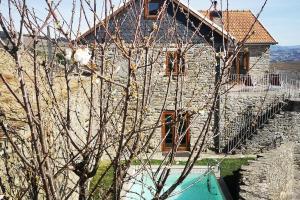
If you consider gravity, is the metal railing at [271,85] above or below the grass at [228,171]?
above

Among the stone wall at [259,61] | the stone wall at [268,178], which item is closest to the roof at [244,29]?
the stone wall at [259,61]

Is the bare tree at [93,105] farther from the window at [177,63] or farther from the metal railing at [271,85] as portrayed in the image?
the metal railing at [271,85]

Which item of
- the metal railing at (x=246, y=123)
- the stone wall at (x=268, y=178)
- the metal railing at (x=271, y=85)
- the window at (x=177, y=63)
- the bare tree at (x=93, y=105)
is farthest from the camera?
the metal railing at (x=271, y=85)

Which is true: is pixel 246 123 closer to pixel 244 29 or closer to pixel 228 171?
pixel 228 171

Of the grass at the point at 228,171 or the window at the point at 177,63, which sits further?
the grass at the point at 228,171

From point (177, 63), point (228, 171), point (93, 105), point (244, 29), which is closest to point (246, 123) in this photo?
point (228, 171)

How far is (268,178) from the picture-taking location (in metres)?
11.2

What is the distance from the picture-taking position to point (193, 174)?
1534cm

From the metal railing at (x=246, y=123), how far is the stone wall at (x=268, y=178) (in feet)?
12.0

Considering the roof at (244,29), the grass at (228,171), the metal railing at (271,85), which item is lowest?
the grass at (228,171)

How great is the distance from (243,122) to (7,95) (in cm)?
1481

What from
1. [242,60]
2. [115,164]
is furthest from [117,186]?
[242,60]

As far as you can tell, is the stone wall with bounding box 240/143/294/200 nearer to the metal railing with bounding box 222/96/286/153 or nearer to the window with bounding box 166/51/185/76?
the metal railing with bounding box 222/96/286/153

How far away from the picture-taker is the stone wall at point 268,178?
1030cm
